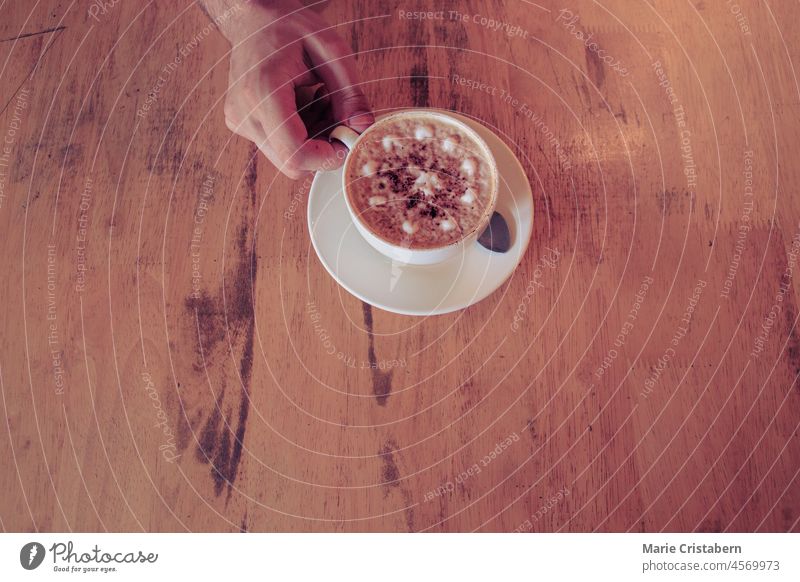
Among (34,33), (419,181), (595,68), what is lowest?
(419,181)

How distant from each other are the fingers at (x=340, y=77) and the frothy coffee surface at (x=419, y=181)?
6 cm

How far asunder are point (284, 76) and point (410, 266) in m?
0.28

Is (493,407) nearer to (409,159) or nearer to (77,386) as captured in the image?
(409,159)

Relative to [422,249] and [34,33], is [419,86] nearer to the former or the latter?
[422,249]

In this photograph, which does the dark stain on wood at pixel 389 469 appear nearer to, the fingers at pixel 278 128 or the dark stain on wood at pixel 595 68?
the fingers at pixel 278 128

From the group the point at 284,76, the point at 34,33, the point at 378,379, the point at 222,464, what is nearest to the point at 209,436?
the point at 222,464

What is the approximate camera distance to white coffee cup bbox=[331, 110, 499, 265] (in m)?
0.56

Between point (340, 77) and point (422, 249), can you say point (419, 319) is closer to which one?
point (422, 249)

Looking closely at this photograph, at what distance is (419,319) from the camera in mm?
643

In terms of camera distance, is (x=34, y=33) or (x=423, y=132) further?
(x=34, y=33)

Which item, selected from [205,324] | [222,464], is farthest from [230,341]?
[222,464]

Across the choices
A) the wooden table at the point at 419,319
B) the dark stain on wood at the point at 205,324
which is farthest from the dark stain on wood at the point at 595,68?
the dark stain on wood at the point at 205,324

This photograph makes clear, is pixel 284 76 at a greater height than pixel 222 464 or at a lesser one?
greater
